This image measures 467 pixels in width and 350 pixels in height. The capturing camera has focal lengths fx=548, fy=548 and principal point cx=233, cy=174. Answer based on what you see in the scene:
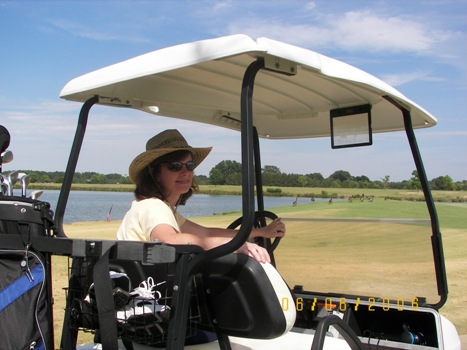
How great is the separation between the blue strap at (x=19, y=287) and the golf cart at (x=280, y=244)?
0.14 m

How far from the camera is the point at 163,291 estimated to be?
213 centimetres

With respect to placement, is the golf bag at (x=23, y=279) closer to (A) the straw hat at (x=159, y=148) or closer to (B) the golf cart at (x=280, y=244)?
(B) the golf cart at (x=280, y=244)

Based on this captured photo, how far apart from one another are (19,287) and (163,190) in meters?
1.03

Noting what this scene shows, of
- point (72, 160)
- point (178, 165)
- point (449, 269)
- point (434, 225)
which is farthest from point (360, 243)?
point (449, 269)

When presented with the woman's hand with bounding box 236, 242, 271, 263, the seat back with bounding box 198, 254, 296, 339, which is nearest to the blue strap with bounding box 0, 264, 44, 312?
the seat back with bounding box 198, 254, 296, 339

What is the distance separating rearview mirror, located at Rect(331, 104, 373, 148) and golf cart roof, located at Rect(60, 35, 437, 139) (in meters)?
0.05

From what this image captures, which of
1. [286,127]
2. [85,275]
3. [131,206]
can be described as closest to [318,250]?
[286,127]

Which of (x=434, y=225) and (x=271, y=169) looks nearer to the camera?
(x=434, y=225)

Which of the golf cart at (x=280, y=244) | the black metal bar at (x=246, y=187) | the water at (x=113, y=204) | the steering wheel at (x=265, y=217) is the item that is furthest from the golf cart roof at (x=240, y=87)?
the steering wheel at (x=265, y=217)

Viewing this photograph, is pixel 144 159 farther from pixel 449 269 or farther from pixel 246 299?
pixel 449 269

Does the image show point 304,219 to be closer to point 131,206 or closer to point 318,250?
point 318,250

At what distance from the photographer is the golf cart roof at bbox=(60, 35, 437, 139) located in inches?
76.2

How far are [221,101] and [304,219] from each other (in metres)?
1.18

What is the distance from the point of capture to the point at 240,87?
9.09 feet
